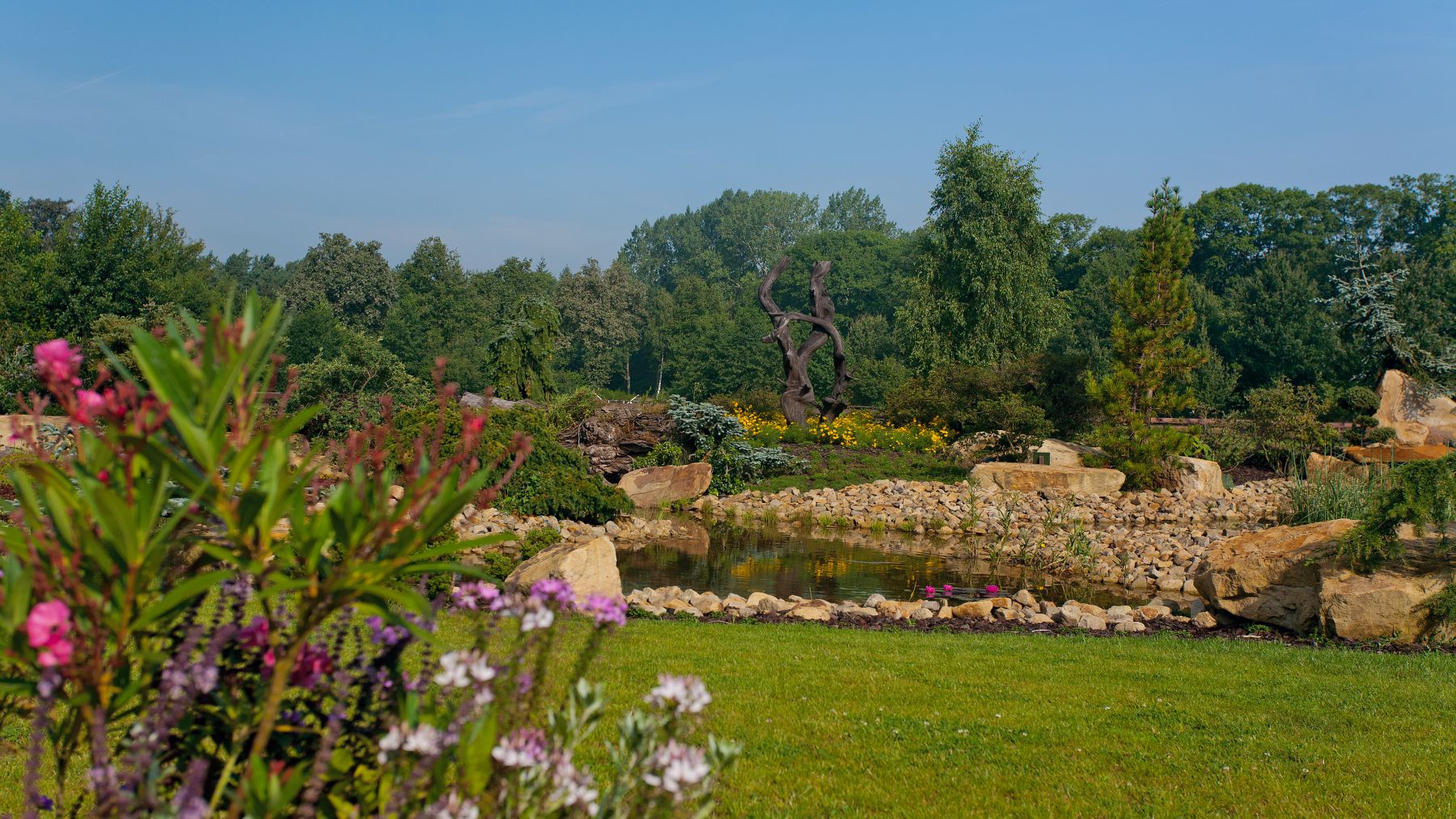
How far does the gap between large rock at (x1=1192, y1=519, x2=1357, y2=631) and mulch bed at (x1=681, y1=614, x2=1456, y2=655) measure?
172 mm

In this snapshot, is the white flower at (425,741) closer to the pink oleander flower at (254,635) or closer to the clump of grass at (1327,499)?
the pink oleander flower at (254,635)

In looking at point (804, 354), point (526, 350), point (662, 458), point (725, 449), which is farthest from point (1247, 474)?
point (526, 350)

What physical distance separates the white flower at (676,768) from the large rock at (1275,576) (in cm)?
801

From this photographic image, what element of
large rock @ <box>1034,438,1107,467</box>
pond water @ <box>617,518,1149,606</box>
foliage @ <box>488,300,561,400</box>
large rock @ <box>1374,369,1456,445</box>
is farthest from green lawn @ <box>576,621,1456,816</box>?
foliage @ <box>488,300,561,400</box>

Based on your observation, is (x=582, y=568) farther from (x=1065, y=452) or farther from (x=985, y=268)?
(x=985, y=268)

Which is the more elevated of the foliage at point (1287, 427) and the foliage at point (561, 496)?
the foliage at point (1287, 427)

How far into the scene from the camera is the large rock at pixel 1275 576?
27.6ft

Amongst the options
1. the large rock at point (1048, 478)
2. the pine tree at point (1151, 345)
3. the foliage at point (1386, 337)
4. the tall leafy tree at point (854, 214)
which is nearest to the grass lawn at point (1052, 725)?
the large rock at point (1048, 478)

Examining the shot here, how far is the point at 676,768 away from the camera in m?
1.91

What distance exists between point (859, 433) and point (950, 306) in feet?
30.9

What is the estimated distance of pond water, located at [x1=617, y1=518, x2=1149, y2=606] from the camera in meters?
11.3

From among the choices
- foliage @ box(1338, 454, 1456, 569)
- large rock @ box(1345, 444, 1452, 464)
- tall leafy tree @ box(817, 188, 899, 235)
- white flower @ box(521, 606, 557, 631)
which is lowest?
large rock @ box(1345, 444, 1452, 464)

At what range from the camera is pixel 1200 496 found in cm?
1695

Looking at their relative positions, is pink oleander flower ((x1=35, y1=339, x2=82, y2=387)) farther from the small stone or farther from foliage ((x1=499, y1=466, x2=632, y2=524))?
foliage ((x1=499, y1=466, x2=632, y2=524))
